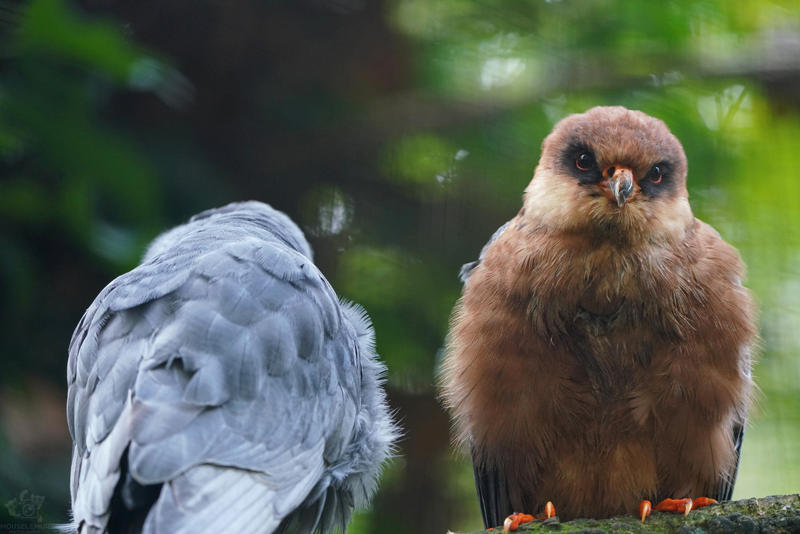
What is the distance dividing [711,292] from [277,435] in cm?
179

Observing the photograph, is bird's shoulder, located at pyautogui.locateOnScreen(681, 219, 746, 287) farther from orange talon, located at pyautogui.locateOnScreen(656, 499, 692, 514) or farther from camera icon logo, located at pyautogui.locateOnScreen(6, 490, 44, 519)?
camera icon logo, located at pyautogui.locateOnScreen(6, 490, 44, 519)

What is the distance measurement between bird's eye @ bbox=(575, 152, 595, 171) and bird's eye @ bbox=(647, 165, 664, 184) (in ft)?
0.78

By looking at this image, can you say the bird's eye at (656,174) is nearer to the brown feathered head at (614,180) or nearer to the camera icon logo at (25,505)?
the brown feathered head at (614,180)

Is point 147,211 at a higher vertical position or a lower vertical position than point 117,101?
lower

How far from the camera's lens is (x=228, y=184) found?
5.81m

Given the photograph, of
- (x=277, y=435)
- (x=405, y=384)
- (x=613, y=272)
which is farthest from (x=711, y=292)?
(x=405, y=384)

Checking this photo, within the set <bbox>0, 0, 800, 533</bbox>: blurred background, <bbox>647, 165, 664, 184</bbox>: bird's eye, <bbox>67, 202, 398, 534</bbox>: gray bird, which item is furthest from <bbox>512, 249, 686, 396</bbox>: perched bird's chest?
<bbox>0, 0, 800, 533</bbox>: blurred background

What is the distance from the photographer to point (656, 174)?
385 centimetres

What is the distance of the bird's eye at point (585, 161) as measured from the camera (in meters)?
3.85

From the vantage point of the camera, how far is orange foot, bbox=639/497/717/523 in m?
3.63

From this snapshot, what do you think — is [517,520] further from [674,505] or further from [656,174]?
[656,174]

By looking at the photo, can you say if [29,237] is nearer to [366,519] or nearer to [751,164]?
[366,519]

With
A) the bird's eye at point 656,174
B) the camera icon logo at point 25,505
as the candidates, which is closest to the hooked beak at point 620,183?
the bird's eye at point 656,174

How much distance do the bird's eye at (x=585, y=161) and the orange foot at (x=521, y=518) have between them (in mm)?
1388
